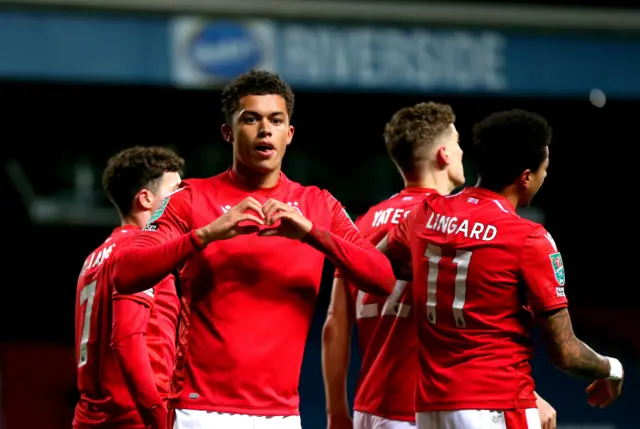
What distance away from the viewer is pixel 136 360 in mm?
4074

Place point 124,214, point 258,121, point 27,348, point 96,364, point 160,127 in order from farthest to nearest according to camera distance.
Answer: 1. point 27,348
2. point 160,127
3. point 124,214
4. point 96,364
5. point 258,121

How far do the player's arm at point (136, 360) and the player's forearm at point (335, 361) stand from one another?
2.41ft

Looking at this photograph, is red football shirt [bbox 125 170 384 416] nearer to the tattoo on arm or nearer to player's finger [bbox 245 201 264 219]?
player's finger [bbox 245 201 264 219]

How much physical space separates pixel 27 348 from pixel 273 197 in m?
9.19

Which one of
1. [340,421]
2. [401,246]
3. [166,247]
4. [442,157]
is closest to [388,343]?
[340,421]

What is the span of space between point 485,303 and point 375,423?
0.98m

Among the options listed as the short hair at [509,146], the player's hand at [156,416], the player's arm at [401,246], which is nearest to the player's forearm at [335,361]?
the player's arm at [401,246]

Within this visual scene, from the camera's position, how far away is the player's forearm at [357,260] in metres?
3.42

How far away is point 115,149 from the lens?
11805mm

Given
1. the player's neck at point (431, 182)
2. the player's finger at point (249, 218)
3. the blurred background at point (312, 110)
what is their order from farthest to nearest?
the blurred background at point (312, 110) < the player's neck at point (431, 182) < the player's finger at point (249, 218)

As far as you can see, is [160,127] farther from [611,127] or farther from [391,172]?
[611,127]

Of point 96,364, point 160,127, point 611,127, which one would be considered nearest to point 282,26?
point 160,127

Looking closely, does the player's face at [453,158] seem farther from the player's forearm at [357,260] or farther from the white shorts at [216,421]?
the white shorts at [216,421]

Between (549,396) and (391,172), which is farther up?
(391,172)
